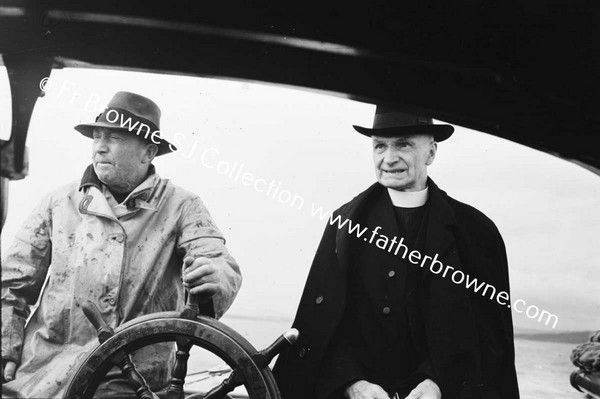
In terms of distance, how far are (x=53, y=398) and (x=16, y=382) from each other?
19cm

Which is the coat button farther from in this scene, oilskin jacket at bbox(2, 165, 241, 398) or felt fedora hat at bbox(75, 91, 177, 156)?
felt fedora hat at bbox(75, 91, 177, 156)

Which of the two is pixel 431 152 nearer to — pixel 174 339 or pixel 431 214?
pixel 431 214

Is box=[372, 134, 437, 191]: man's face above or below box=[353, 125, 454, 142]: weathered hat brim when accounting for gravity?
below

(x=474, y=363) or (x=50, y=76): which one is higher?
(x=50, y=76)

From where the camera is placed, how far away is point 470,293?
3.12 m

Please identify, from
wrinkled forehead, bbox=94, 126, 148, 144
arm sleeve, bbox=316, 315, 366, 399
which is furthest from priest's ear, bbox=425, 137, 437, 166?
wrinkled forehead, bbox=94, 126, 148, 144

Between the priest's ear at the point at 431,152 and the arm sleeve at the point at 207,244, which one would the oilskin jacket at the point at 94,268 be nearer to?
the arm sleeve at the point at 207,244

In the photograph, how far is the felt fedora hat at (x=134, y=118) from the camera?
330 centimetres

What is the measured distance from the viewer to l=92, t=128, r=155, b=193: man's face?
3.26 meters

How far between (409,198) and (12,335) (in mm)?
1784

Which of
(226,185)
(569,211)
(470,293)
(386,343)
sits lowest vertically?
(386,343)

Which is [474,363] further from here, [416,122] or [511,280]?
[416,122]

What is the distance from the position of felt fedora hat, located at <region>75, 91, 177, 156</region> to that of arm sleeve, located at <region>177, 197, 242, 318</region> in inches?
12.5

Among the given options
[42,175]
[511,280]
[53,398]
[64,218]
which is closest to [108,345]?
[53,398]
